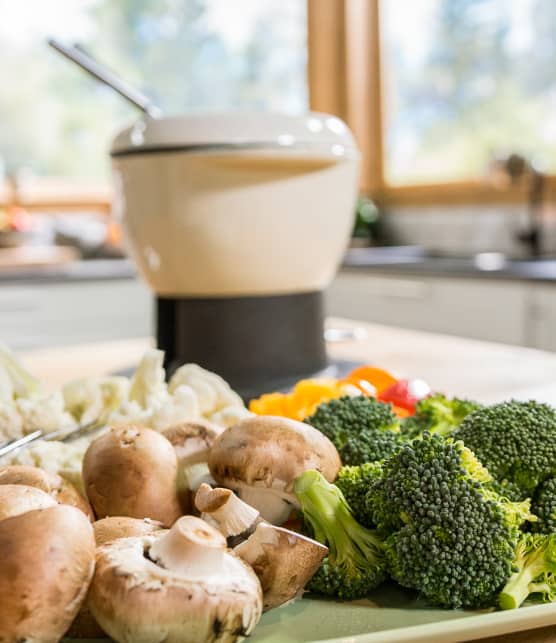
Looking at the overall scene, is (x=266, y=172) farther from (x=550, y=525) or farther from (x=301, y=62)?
(x=301, y=62)

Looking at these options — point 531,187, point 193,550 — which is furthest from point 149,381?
point 531,187

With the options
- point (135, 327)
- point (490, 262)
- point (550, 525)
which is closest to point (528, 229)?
point (490, 262)

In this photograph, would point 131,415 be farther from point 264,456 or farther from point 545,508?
point 545,508

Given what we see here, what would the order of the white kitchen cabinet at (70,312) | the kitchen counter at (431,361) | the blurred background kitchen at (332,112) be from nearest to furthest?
the kitchen counter at (431,361) → the white kitchen cabinet at (70,312) → the blurred background kitchen at (332,112)

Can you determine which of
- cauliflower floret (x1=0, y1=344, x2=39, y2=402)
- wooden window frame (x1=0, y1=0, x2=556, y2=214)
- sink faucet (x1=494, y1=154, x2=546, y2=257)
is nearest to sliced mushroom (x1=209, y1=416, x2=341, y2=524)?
cauliflower floret (x1=0, y1=344, x2=39, y2=402)

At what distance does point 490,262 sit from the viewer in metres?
3.56

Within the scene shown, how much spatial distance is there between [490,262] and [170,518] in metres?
3.12

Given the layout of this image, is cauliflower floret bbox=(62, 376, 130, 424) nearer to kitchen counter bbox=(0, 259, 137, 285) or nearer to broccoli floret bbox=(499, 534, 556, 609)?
broccoli floret bbox=(499, 534, 556, 609)

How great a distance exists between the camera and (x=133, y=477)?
0.60 metres

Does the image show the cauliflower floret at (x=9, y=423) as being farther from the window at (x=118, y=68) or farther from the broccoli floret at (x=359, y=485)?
the window at (x=118, y=68)

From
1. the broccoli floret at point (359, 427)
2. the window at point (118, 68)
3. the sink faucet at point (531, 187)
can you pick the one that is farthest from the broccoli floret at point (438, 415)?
the window at point (118, 68)

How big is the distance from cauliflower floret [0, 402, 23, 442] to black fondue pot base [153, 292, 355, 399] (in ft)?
1.14

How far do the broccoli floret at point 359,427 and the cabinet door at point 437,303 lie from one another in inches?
70.8

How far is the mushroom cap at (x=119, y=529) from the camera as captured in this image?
0.53m
